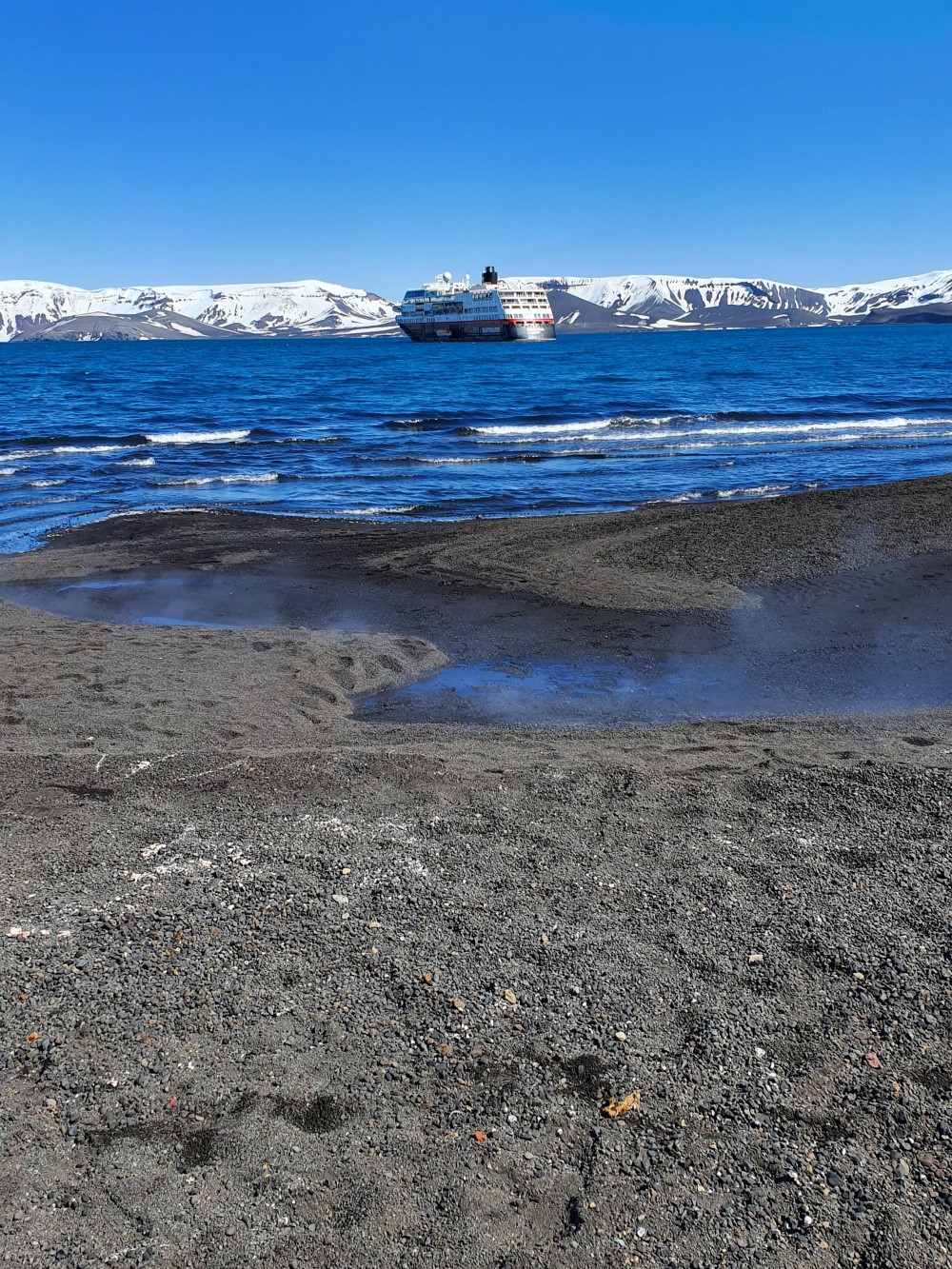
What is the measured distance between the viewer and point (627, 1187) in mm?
3127

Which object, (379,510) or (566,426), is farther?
(566,426)

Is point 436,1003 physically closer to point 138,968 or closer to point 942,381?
point 138,968

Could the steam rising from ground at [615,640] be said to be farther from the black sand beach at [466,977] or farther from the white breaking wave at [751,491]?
the white breaking wave at [751,491]

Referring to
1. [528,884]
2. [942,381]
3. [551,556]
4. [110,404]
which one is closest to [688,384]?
[942,381]

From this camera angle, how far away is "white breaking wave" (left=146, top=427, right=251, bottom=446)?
27297mm

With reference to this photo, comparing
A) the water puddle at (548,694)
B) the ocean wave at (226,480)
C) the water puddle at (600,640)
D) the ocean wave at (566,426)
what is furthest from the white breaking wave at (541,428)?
the water puddle at (548,694)

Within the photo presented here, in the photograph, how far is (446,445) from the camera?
26.6 meters

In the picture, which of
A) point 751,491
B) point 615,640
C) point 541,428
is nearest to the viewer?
point 615,640

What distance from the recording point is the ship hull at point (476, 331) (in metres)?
Result: 144

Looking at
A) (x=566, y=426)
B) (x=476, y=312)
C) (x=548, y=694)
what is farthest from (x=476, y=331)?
(x=548, y=694)

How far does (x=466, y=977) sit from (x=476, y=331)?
149027 mm

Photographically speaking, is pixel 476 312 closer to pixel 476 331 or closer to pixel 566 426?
pixel 476 331

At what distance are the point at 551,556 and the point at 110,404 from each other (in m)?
29.8

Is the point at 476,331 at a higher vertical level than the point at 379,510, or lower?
higher
